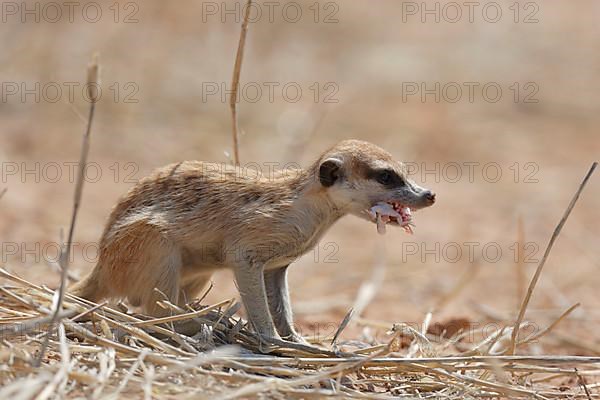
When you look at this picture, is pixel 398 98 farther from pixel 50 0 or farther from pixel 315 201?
pixel 315 201

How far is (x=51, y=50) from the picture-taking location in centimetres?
1352

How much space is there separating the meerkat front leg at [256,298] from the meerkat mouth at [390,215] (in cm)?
74

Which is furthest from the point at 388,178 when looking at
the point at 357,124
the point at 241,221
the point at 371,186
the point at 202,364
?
the point at 357,124

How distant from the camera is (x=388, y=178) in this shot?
229 inches

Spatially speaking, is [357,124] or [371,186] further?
[357,124]

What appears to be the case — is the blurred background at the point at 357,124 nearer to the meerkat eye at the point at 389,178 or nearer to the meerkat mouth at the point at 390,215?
the meerkat mouth at the point at 390,215

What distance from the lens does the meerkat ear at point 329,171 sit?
5863mm

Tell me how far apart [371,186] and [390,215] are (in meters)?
0.22

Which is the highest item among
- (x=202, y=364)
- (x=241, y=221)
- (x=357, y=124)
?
(x=241, y=221)

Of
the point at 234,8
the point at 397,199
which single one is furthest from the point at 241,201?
the point at 234,8

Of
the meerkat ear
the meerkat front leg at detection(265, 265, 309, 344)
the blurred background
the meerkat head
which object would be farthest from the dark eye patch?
the blurred background

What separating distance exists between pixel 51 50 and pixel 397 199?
8926 mm

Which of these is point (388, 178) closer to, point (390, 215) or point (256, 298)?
point (390, 215)

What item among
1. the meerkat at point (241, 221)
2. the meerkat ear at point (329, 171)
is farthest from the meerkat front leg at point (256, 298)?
the meerkat ear at point (329, 171)
